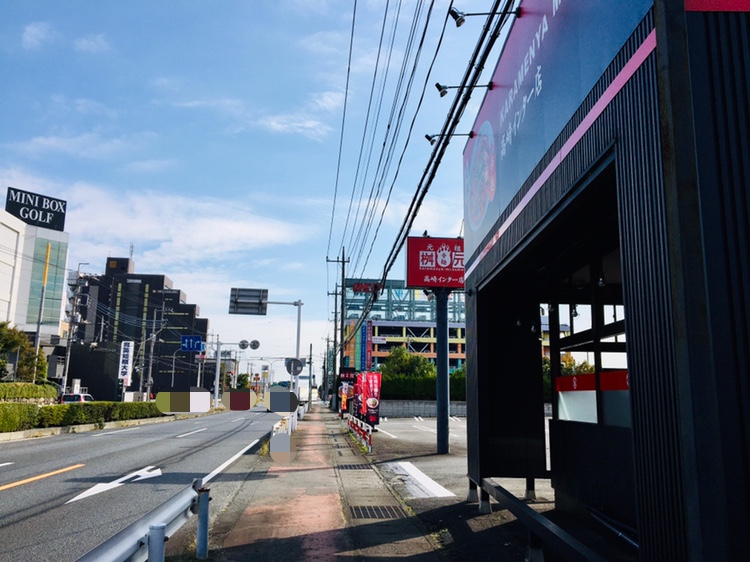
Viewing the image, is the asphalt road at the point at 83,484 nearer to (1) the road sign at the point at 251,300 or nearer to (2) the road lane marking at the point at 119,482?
(2) the road lane marking at the point at 119,482

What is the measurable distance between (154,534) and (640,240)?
4207 millimetres

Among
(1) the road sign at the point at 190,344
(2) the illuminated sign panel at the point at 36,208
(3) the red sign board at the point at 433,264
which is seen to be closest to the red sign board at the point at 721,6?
(3) the red sign board at the point at 433,264

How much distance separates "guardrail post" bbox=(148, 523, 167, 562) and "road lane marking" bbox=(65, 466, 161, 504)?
6.40 meters

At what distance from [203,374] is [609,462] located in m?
118

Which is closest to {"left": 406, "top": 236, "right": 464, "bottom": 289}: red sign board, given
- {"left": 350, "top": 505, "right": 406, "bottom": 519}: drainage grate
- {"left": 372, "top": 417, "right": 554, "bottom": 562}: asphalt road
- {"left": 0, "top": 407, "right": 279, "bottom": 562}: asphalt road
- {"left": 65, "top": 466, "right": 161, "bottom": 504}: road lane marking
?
{"left": 372, "top": 417, "right": 554, "bottom": 562}: asphalt road

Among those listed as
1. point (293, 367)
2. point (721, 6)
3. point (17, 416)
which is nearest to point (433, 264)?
point (293, 367)

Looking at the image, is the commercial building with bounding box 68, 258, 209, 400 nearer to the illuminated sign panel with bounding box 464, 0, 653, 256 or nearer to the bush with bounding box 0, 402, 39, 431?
the bush with bounding box 0, 402, 39, 431

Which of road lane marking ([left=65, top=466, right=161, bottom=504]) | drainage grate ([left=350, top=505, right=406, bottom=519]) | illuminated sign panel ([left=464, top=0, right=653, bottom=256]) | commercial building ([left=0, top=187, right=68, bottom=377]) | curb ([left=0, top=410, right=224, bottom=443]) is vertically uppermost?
commercial building ([left=0, top=187, right=68, bottom=377])

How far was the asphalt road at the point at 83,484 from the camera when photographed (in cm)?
731

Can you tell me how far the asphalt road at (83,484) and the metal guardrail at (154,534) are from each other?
1556mm

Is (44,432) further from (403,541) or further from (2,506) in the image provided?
(403,541)

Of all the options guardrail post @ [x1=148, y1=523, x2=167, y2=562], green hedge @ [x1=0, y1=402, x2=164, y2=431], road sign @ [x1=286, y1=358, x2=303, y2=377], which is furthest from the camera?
road sign @ [x1=286, y1=358, x2=303, y2=377]

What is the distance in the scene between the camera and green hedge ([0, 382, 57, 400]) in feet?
90.6

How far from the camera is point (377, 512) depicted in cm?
908
